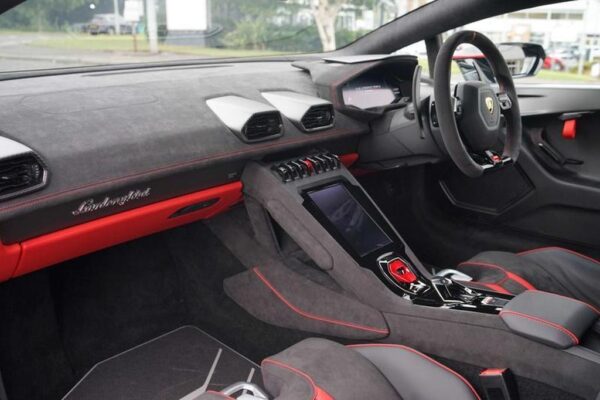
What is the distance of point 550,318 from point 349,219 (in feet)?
2.49

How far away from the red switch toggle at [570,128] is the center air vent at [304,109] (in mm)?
1074

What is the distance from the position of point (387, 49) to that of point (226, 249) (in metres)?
1.19

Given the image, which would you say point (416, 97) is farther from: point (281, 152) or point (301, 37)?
point (301, 37)

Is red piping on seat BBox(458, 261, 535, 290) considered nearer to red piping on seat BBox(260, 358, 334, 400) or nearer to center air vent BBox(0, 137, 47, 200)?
red piping on seat BBox(260, 358, 334, 400)

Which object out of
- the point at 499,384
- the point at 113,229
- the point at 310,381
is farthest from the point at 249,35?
the point at 499,384

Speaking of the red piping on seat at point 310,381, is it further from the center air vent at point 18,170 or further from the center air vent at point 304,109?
the center air vent at point 304,109

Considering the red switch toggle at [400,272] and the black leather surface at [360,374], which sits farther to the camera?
the red switch toggle at [400,272]

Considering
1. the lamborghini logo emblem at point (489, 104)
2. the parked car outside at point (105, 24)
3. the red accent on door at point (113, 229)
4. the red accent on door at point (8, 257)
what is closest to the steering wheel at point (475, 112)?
the lamborghini logo emblem at point (489, 104)

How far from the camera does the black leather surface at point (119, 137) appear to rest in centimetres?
146

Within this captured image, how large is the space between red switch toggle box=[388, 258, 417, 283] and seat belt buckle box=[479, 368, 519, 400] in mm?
490

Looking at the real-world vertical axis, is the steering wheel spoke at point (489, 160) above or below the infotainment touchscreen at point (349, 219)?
above

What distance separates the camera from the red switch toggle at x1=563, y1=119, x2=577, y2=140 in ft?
8.25

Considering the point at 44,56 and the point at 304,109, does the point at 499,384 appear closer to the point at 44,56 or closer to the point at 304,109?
the point at 304,109

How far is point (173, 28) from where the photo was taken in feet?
7.20
